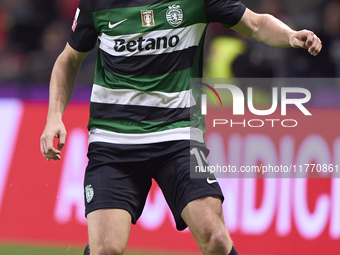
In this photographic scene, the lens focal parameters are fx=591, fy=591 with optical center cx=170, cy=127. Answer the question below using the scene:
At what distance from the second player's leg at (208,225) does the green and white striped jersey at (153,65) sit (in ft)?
1.36

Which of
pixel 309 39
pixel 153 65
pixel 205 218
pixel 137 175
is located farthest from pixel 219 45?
pixel 205 218

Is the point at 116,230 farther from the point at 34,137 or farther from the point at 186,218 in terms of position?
the point at 34,137

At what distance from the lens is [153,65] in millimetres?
3320

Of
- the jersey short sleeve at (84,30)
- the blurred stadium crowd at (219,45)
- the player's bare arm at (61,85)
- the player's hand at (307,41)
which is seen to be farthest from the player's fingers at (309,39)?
the blurred stadium crowd at (219,45)

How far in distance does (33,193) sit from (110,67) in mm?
2595

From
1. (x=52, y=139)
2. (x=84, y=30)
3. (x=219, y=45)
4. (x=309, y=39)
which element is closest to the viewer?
(x=309, y=39)

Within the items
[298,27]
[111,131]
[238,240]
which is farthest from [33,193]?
[298,27]

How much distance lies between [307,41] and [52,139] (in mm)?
1461

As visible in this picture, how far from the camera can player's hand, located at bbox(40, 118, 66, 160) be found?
322 centimetres

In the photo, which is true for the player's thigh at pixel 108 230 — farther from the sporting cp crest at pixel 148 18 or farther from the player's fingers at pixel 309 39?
the player's fingers at pixel 309 39

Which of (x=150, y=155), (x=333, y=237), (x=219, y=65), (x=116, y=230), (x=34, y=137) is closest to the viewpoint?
(x=116, y=230)

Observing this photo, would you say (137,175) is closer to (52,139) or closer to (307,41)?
Answer: (52,139)

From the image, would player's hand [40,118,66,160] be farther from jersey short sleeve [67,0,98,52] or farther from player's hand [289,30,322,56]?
player's hand [289,30,322,56]

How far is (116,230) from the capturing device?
3.10 m
